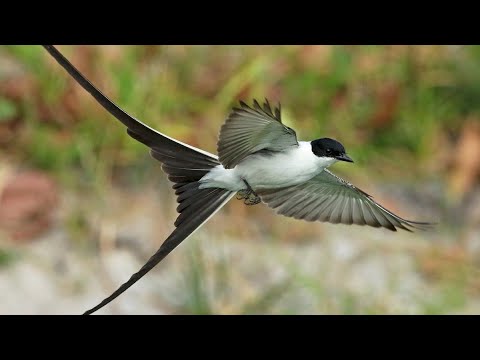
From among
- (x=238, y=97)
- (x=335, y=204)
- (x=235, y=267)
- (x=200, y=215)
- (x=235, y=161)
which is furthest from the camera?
(x=238, y=97)

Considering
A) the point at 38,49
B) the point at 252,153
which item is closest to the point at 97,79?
the point at 38,49

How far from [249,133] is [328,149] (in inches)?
5.3

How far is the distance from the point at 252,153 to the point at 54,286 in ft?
5.83

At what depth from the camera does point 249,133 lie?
1262 mm

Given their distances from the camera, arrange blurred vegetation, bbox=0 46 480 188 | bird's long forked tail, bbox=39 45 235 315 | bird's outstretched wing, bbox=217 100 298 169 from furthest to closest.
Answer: blurred vegetation, bbox=0 46 480 188
bird's long forked tail, bbox=39 45 235 315
bird's outstretched wing, bbox=217 100 298 169

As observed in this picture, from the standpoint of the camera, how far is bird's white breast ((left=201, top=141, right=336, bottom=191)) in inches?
50.7

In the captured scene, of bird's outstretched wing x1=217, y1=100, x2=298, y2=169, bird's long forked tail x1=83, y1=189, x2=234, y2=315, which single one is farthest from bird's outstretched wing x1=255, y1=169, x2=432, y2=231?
bird's outstretched wing x1=217, y1=100, x2=298, y2=169

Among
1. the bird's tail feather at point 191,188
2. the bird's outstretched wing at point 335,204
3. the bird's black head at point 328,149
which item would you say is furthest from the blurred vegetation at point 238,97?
the bird's black head at point 328,149

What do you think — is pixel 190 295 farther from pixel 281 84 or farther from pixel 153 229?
pixel 281 84

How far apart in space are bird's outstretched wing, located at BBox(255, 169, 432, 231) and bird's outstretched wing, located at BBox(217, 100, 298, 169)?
1.17ft

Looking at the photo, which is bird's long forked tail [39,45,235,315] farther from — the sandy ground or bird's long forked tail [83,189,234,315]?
the sandy ground

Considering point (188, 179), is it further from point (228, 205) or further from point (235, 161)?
point (228, 205)

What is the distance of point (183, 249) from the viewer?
289 cm

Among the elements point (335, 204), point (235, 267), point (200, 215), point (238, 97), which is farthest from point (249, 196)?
point (238, 97)
